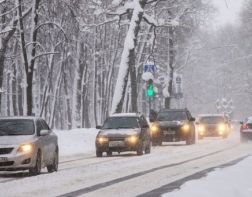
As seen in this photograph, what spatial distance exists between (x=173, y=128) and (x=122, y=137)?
9.35 metres

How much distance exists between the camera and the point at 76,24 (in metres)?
33.4

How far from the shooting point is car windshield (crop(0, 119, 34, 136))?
747 inches

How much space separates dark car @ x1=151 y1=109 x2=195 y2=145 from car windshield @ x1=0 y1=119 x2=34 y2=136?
1788 cm

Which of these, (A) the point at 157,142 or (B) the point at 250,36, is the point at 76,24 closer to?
(A) the point at 157,142

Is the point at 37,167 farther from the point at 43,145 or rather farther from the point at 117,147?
the point at 117,147

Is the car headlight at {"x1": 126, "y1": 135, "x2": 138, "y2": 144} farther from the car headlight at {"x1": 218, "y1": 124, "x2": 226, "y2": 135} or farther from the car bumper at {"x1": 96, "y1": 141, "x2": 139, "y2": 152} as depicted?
the car headlight at {"x1": 218, "y1": 124, "x2": 226, "y2": 135}

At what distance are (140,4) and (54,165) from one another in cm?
2261

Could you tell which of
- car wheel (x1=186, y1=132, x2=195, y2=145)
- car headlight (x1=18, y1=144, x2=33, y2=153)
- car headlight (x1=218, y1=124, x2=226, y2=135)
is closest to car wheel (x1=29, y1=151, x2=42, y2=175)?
car headlight (x1=18, y1=144, x2=33, y2=153)

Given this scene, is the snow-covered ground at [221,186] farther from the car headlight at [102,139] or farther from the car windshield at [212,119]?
the car windshield at [212,119]

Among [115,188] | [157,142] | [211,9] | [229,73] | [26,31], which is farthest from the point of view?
[229,73]

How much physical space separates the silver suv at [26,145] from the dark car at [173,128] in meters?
16.6

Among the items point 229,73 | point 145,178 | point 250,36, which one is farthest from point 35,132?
point 229,73

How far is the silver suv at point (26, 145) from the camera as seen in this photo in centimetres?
1766

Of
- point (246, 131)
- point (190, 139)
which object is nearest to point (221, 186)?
point (190, 139)
